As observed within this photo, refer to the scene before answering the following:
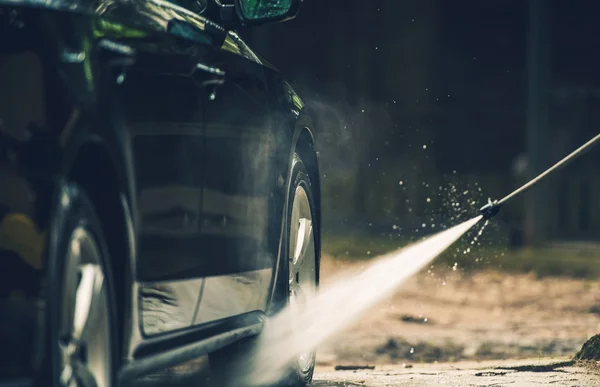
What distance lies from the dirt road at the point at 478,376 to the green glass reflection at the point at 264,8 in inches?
61.3

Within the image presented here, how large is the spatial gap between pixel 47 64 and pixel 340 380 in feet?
9.84

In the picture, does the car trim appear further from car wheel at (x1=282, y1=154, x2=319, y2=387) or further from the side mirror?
the side mirror

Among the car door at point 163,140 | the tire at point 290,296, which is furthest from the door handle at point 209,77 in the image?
the tire at point 290,296

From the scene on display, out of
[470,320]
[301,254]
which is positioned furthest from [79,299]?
[470,320]

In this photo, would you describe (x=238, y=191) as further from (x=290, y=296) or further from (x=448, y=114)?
(x=448, y=114)

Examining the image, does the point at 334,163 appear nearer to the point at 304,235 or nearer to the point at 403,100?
the point at 403,100

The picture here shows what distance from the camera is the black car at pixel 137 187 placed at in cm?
323

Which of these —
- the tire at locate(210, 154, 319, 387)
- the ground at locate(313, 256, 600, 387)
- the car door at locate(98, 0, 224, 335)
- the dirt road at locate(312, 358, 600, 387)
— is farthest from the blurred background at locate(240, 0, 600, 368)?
the car door at locate(98, 0, 224, 335)

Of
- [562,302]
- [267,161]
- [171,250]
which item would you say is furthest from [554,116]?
[171,250]

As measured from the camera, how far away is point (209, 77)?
4473 millimetres

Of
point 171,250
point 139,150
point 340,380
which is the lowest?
point 340,380

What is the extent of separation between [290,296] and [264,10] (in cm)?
112

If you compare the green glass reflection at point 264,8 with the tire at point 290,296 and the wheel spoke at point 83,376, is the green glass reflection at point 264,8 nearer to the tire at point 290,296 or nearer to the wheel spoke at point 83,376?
the tire at point 290,296

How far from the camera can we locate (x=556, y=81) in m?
13.9
